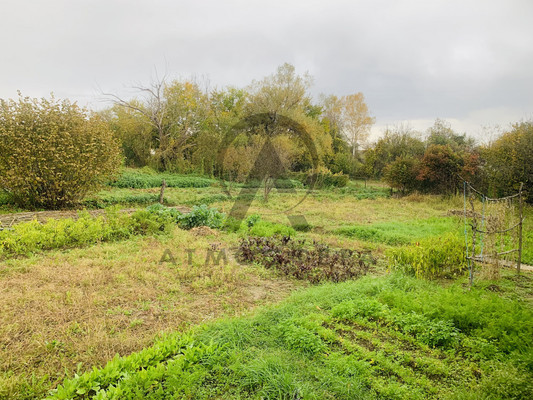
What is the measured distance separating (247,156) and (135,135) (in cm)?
1149

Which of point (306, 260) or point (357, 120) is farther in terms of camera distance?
point (357, 120)

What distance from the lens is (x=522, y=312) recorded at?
157 inches

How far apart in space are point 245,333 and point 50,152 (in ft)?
33.4

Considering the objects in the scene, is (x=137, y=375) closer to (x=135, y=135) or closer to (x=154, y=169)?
(x=154, y=169)

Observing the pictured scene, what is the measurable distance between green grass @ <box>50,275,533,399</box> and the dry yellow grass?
0.64m

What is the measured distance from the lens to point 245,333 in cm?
396

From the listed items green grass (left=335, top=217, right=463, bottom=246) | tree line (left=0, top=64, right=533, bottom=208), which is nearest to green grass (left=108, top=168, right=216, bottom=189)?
tree line (left=0, top=64, right=533, bottom=208)

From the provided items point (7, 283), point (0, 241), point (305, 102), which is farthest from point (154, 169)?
point (7, 283)

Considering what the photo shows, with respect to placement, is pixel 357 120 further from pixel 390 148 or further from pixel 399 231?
pixel 399 231

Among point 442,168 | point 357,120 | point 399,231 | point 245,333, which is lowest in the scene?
point 245,333

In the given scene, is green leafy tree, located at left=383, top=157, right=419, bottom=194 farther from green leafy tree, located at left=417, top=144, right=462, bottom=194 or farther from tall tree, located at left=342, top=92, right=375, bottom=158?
tall tree, located at left=342, top=92, right=375, bottom=158

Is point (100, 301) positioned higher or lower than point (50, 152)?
lower

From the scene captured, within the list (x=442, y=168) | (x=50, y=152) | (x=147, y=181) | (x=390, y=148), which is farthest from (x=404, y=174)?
(x=50, y=152)

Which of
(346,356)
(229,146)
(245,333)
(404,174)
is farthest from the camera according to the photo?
(229,146)
